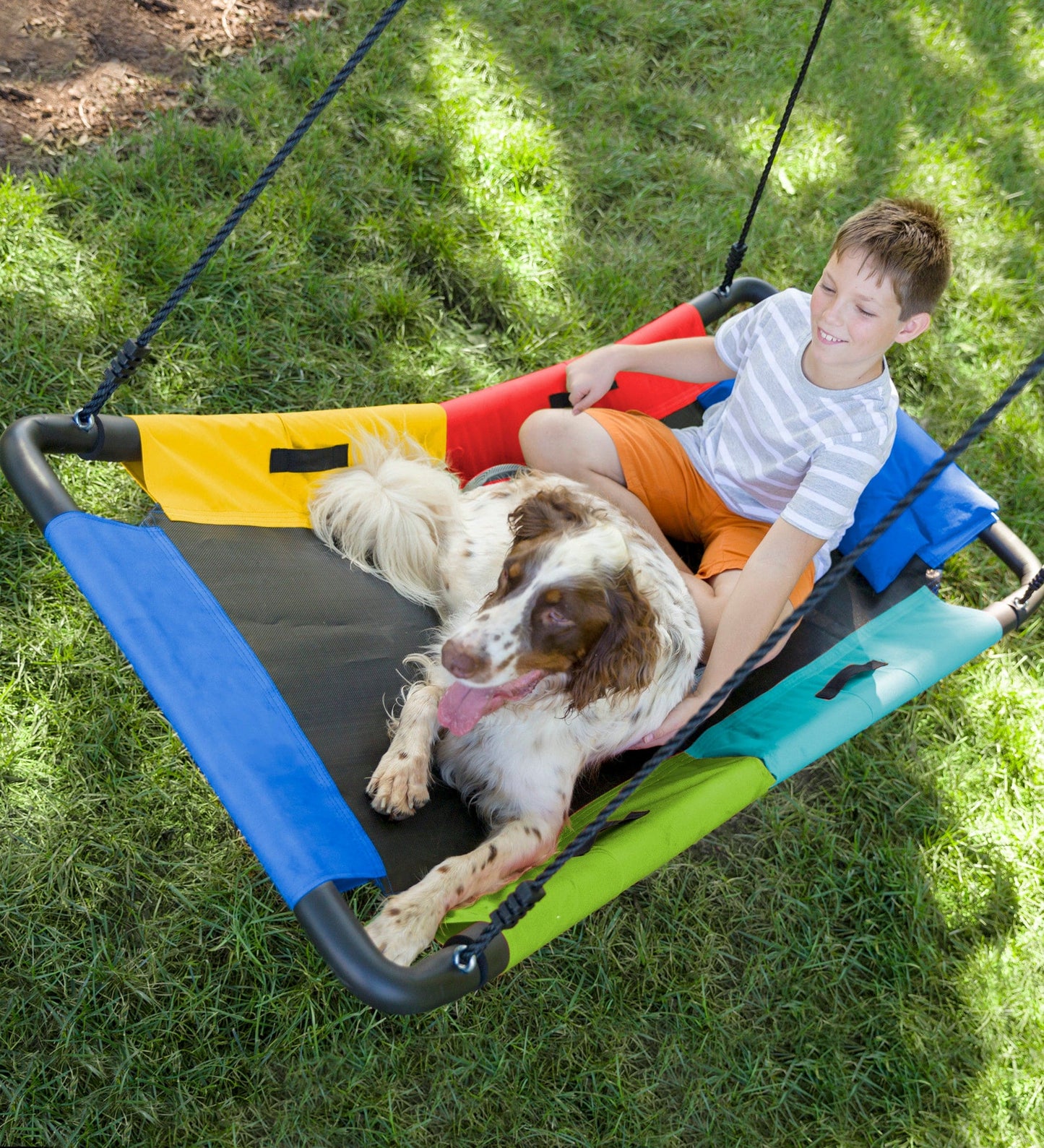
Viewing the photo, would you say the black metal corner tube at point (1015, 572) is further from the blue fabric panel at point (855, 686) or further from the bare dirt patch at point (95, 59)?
the bare dirt patch at point (95, 59)

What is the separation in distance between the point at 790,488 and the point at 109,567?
1.71 meters

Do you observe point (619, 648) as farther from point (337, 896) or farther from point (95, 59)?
point (95, 59)

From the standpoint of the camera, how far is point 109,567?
185cm

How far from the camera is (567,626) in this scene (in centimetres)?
188

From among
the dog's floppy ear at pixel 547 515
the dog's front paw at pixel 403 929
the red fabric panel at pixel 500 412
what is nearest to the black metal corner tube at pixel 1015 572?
the red fabric panel at pixel 500 412

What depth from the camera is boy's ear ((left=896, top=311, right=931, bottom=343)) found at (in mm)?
2303

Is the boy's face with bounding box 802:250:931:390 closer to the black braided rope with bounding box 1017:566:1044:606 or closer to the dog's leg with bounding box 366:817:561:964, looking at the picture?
the black braided rope with bounding box 1017:566:1044:606

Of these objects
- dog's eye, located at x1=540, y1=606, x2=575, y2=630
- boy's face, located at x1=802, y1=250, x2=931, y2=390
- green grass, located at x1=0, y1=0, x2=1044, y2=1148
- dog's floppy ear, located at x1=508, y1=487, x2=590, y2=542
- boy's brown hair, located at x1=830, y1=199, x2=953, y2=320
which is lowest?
green grass, located at x1=0, y1=0, x2=1044, y2=1148

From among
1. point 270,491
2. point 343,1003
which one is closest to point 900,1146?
point 343,1003

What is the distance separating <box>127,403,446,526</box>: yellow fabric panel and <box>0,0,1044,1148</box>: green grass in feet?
1.76

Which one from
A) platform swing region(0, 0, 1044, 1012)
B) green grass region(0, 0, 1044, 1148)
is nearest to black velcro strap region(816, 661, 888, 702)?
platform swing region(0, 0, 1044, 1012)

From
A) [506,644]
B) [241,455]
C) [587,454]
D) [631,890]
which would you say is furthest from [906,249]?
[631,890]

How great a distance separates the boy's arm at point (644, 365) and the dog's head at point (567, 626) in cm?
81

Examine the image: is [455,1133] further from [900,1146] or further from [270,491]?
[270,491]
